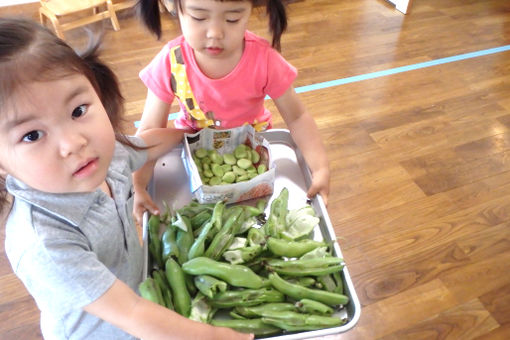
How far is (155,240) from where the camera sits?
76cm

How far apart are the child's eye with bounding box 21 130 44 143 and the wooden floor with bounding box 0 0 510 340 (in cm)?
74

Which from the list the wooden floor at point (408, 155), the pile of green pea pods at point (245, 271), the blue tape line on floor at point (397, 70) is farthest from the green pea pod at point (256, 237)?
the blue tape line on floor at point (397, 70)

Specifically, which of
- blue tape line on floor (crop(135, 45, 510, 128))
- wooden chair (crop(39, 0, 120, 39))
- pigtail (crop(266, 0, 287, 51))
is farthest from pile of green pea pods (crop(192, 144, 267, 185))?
wooden chair (crop(39, 0, 120, 39))

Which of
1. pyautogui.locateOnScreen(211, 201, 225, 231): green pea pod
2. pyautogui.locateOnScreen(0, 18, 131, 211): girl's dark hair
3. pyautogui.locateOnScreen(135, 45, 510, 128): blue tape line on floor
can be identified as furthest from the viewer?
pyautogui.locateOnScreen(135, 45, 510, 128): blue tape line on floor

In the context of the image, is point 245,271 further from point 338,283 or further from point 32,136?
point 32,136

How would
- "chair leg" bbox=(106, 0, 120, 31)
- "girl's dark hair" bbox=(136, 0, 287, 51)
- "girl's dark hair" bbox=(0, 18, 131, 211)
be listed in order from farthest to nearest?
"chair leg" bbox=(106, 0, 120, 31) < "girl's dark hair" bbox=(136, 0, 287, 51) < "girl's dark hair" bbox=(0, 18, 131, 211)

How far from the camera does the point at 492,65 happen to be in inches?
99.0

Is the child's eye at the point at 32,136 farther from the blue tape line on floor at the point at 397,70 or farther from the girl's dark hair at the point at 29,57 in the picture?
the blue tape line on floor at the point at 397,70

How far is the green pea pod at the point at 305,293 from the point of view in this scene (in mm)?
675

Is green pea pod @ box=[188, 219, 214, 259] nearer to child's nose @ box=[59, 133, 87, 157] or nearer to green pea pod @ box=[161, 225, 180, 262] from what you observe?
green pea pod @ box=[161, 225, 180, 262]

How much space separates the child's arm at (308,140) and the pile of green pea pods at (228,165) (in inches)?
4.9

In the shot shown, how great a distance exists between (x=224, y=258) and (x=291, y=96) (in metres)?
0.48

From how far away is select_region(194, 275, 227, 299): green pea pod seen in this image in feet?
2.17

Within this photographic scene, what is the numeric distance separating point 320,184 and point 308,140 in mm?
147
